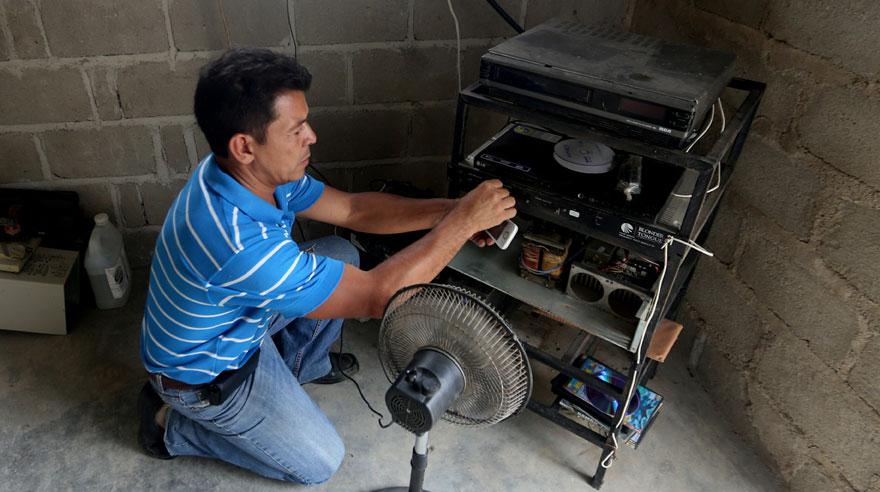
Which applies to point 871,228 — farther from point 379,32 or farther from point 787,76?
point 379,32

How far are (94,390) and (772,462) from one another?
1863 millimetres

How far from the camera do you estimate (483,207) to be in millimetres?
1369

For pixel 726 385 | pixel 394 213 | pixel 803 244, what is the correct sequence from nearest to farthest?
pixel 803 244 < pixel 394 213 < pixel 726 385

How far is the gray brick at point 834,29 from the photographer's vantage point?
1301 mm

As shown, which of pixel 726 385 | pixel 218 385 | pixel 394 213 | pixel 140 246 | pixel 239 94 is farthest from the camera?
pixel 140 246

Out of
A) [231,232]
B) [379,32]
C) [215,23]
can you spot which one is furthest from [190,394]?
[379,32]

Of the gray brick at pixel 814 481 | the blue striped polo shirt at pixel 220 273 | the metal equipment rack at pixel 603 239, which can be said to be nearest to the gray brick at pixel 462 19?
the metal equipment rack at pixel 603 239

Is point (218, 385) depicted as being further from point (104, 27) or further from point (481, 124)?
point (481, 124)

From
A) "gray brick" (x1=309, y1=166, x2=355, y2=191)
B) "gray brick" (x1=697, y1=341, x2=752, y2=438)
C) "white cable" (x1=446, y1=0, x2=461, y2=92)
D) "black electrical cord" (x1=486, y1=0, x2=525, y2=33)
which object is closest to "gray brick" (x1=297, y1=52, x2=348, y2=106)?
"gray brick" (x1=309, y1=166, x2=355, y2=191)

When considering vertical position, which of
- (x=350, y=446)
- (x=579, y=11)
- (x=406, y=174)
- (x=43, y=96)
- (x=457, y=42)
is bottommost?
(x=350, y=446)

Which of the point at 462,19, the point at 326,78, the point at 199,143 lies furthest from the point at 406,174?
the point at 199,143

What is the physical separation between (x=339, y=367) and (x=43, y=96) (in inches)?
44.9

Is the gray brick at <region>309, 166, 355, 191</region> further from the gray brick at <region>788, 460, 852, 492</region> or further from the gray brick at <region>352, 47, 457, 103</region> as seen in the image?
the gray brick at <region>788, 460, 852, 492</region>

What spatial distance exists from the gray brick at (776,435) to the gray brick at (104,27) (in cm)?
190
